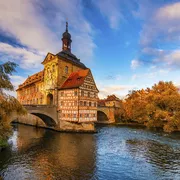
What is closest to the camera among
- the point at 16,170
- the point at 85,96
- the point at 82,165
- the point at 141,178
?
the point at 141,178

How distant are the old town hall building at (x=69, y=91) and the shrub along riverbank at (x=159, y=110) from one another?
997 cm

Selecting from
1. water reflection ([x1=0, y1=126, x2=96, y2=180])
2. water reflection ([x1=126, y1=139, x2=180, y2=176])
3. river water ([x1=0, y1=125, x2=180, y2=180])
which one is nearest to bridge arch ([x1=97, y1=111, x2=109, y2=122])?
water reflection ([x1=126, y1=139, x2=180, y2=176])

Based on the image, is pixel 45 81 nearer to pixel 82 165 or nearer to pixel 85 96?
pixel 85 96

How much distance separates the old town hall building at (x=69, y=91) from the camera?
25.3 m

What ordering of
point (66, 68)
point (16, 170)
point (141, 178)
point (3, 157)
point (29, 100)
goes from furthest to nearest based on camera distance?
point (29, 100) → point (66, 68) → point (3, 157) → point (16, 170) → point (141, 178)

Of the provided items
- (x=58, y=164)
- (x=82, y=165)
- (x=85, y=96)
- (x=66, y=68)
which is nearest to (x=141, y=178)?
(x=82, y=165)

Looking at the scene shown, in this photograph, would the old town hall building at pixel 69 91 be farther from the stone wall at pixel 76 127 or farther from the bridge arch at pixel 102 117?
the bridge arch at pixel 102 117

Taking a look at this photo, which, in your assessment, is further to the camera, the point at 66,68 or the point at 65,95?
the point at 66,68

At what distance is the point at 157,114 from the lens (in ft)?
86.2

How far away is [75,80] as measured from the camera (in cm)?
2678

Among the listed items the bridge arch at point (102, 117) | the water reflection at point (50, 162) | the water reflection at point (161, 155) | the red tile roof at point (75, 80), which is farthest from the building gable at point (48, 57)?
the bridge arch at point (102, 117)

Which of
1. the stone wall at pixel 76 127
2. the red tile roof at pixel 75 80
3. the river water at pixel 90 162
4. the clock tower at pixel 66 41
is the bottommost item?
the river water at pixel 90 162

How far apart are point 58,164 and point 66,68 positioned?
1962 centimetres

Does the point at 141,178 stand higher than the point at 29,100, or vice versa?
the point at 29,100
